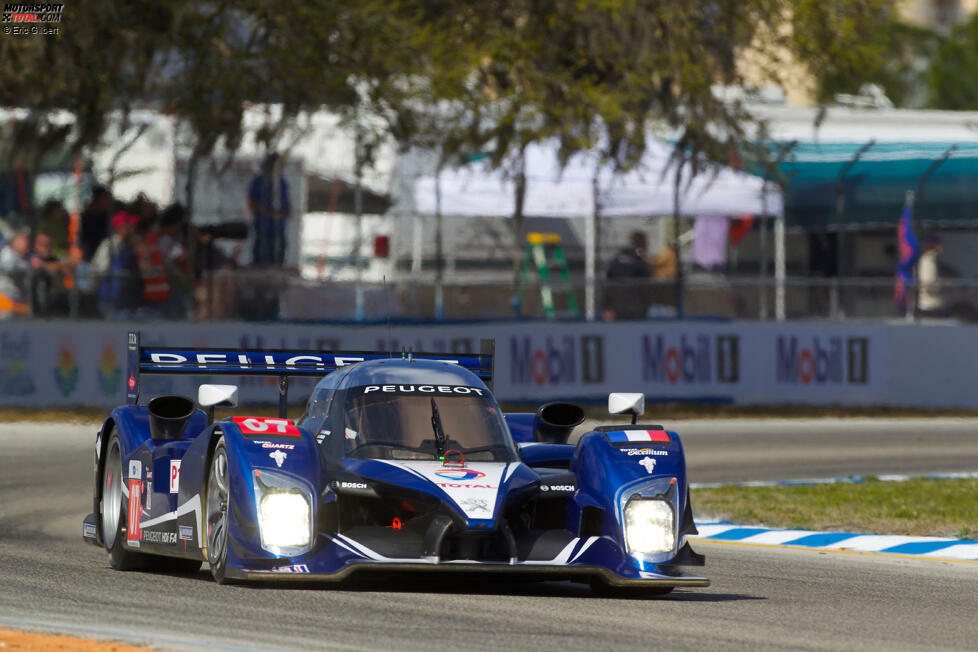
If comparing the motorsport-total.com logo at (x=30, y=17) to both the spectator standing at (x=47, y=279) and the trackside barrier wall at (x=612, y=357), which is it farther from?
the trackside barrier wall at (x=612, y=357)

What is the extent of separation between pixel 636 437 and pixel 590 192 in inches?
592

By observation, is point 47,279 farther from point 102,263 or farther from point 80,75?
point 80,75

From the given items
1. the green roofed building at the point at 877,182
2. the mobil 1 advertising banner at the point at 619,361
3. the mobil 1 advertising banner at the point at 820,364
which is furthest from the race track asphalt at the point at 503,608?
the green roofed building at the point at 877,182

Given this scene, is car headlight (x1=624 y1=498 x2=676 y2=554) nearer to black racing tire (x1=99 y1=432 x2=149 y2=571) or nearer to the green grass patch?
black racing tire (x1=99 y1=432 x2=149 y2=571)

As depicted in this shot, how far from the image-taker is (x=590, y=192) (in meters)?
24.1

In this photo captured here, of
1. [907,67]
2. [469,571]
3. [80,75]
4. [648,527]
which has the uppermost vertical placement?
[907,67]

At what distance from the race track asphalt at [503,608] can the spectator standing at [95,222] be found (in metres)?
9.41

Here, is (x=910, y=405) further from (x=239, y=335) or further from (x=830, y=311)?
(x=239, y=335)

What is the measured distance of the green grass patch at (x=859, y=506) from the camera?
43.2ft

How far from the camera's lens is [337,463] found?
29.2ft

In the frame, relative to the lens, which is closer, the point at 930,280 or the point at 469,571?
the point at 469,571

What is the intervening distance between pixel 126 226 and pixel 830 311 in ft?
32.1

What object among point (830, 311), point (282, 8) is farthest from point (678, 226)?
point (282, 8)

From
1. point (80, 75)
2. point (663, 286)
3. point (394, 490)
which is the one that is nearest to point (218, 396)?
point (394, 490)
